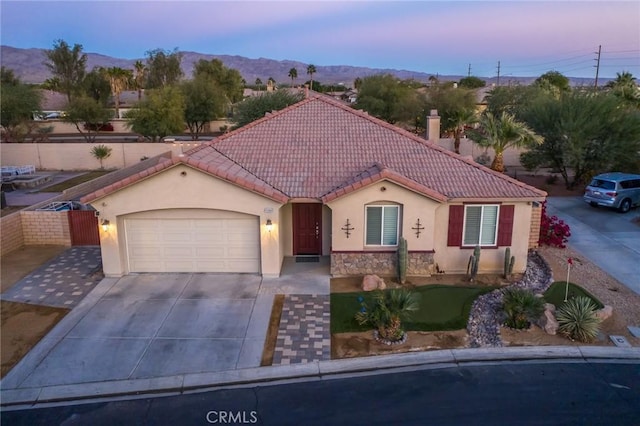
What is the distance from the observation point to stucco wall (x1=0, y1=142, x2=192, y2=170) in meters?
38.7

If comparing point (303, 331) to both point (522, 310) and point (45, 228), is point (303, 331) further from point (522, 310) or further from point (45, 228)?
point (45, 228)

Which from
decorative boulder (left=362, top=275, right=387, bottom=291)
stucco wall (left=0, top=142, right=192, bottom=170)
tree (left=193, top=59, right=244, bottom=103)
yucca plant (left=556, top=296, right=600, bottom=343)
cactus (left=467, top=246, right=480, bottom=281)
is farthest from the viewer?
tree (left=193, top=59, right=244, bottom=103)

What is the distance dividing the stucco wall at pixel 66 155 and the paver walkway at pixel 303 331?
26.8 m

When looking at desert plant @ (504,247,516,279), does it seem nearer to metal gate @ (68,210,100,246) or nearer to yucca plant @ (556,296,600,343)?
yucca plant @ (556,296,600,343)

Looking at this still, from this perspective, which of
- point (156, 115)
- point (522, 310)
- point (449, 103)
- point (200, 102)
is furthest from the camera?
point (200, 102)

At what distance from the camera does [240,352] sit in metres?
12.1

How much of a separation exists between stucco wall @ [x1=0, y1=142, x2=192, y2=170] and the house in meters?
23.1

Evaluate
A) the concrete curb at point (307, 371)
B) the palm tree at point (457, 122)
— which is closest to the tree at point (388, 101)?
the palm tree at point (457, 122)

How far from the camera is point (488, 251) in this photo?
1680cm

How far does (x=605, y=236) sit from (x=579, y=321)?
1028 centimetres

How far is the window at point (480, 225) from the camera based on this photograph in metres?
16.5

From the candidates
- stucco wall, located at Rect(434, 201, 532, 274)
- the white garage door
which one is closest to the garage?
the white garage door

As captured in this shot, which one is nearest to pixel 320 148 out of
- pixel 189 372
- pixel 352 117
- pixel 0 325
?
pixel 352 117

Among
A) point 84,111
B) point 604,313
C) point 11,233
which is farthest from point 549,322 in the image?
point 84,111
